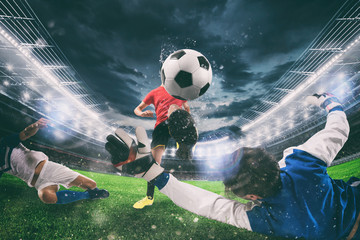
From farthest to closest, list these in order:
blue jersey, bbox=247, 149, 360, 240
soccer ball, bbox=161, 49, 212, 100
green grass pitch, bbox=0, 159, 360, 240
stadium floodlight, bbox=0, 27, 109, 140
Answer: stadium floodlight, bbox=0, 27, 109, 140
soccer ball, bbox=161, 49, 212, 100
green grass pitch, bbox=0, 159, 360, 240
blue jersey, bbox=247, 149, 360, 240

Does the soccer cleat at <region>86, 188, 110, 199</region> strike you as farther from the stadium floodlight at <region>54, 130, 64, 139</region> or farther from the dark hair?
the stadium floodlight at <region>54, 130, 64, 139</region>

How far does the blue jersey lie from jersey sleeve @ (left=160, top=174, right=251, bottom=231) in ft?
Result: 0.25

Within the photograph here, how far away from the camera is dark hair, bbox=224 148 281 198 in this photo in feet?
Answer: 3.65

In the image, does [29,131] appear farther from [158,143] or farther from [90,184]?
[158,143]

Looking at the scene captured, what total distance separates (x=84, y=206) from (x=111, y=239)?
100 centimetres

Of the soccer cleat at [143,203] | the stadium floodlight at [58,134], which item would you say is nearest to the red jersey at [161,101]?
the soccer cleat at [143,203]

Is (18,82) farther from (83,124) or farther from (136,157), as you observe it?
(136,157)

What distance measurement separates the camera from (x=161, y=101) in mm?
2871

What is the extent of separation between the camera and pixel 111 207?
232 centimetres

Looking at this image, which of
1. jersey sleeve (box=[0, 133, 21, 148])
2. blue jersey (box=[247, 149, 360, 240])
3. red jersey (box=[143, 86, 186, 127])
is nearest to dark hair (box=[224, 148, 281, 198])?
blue jersey (box=[247, 149, 360, 240])

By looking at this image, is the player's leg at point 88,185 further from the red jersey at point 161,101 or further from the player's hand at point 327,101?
the player's hand at point 327,101

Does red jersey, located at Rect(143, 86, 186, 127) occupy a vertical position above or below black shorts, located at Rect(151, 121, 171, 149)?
above

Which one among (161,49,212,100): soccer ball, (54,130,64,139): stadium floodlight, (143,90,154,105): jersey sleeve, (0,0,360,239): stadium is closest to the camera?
(0,0,360,239): stadium

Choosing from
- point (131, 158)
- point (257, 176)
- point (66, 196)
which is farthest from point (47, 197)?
point (257, 176)
